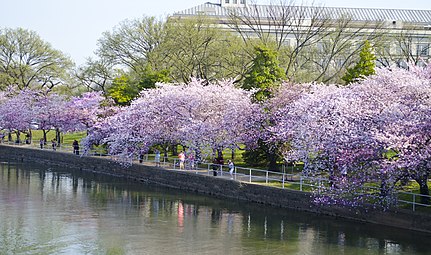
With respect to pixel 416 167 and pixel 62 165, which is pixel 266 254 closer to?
pixel 416 167

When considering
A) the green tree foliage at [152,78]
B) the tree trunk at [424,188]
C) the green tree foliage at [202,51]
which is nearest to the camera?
the tree trunk at [424,188]

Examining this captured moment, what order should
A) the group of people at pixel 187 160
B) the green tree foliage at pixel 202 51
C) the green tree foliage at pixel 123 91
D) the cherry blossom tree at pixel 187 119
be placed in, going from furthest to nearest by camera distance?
the green tree foliage at pixel 123 91
the green tree foliage at pixel 202 51
the group of people at pixel 187 160
the cherry blossom tree at pixel 187 119

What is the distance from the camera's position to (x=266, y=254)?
25891 millimetres

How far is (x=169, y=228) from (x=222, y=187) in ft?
35.6

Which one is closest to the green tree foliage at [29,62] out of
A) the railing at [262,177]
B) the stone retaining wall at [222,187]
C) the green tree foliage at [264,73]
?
the stone retaining wall at [222,187]

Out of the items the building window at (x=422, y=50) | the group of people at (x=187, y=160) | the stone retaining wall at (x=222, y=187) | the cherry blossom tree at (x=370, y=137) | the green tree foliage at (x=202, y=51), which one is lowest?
the stone retaining wall at (x=222, y=187)

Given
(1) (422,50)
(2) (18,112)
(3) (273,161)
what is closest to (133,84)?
(2) (18,112)

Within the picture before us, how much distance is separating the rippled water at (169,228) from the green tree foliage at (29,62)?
41.2m

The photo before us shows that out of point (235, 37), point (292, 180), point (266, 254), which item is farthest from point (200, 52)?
point (266, 254)

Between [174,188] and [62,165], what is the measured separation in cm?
1968

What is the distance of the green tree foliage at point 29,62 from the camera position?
266 feet

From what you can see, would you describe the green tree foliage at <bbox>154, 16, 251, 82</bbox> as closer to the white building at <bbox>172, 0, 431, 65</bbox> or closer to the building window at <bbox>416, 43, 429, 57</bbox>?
the white building at <bbox>172, 0, 431, 65</bbox>

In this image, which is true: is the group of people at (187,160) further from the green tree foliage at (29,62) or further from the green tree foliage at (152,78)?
the green tree foliage at (29,62)

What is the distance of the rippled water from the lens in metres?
26.5
